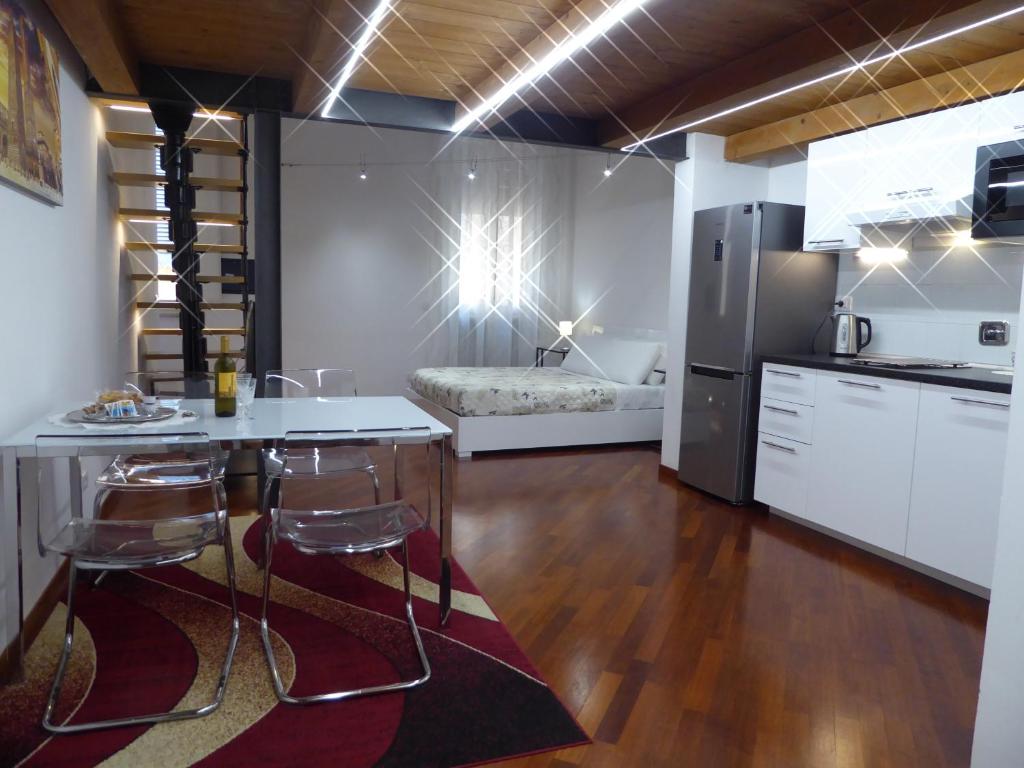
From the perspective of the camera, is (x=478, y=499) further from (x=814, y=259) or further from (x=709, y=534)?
(x=814, y=259)

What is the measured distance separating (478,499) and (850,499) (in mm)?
1915

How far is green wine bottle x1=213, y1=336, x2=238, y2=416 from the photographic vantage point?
8.05ft

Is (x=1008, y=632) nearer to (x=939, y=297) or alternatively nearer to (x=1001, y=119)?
(x=1001, y=119)

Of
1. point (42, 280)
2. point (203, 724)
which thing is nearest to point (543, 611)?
point (203, 724)

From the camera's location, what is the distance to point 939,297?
11.7 feet

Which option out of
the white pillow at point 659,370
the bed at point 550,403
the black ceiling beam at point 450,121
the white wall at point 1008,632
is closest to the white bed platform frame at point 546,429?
the bed at point 550,403

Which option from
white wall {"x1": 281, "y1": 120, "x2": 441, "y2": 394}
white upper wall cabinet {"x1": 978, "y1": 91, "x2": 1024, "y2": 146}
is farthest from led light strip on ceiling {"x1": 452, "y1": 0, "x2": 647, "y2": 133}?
white wall {"x1": 281, "y1": 120, "x2": 441, "y2": 394}

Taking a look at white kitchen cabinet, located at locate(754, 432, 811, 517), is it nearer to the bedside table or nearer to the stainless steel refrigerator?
the stainless steel refrigerator

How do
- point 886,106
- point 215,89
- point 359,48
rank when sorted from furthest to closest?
point 215,89 < point 886,106 < point 359,48

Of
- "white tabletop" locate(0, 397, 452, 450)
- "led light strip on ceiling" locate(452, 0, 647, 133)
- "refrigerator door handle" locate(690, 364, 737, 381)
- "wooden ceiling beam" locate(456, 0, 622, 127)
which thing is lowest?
"white tabletop" locate(0, 397, 452, 450)

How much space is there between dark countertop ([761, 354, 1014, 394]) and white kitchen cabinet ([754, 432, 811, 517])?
0.42 meters

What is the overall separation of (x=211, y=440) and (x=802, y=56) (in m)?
2.80

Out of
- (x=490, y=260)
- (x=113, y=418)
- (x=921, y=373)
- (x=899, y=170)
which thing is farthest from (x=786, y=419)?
(x=490, y=260)

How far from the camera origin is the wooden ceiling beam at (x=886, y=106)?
3.03 metres
